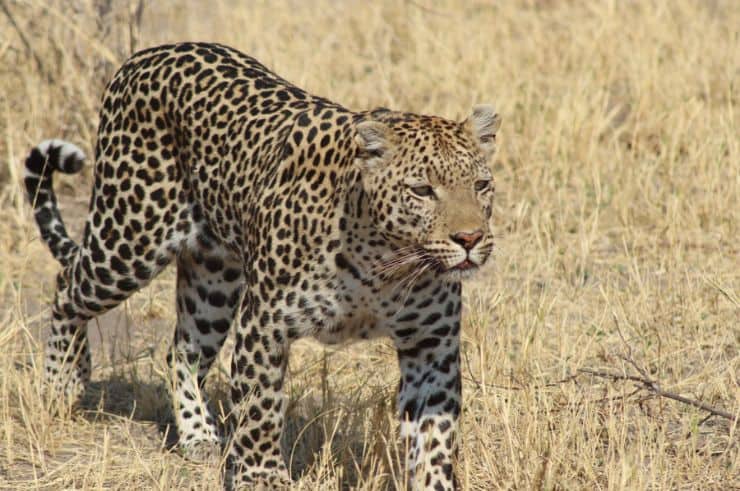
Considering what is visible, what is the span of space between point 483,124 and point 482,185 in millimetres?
286

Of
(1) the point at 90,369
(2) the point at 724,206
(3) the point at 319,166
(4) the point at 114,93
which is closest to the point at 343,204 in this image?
(3) the point at 319,166

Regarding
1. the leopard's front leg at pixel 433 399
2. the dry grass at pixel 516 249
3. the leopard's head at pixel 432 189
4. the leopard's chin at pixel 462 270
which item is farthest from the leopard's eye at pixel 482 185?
the dry grass at pixel 516 249

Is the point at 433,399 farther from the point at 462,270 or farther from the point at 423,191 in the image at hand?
the point at 423,191

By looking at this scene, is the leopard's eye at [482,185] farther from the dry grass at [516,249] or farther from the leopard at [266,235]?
the dry grass at [516,249]

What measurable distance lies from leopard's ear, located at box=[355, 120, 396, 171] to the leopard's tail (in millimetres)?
2193

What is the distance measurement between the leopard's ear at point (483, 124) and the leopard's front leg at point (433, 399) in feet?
2.18

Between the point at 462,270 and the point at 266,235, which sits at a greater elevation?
the point at 462,270

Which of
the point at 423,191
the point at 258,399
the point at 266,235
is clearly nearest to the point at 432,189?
the point at 423,191

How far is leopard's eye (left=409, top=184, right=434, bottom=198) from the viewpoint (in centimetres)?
485

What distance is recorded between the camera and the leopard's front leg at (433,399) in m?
5.29

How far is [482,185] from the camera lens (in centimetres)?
493

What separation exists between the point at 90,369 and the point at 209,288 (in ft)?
2.55

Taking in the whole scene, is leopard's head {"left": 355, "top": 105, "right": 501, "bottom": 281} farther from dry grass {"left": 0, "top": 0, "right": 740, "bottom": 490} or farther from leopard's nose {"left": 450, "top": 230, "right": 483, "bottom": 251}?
dry grass {"left": 0, "top": 0, "right": 740, "bottom": 490}

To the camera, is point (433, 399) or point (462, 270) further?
point (433, 399)
